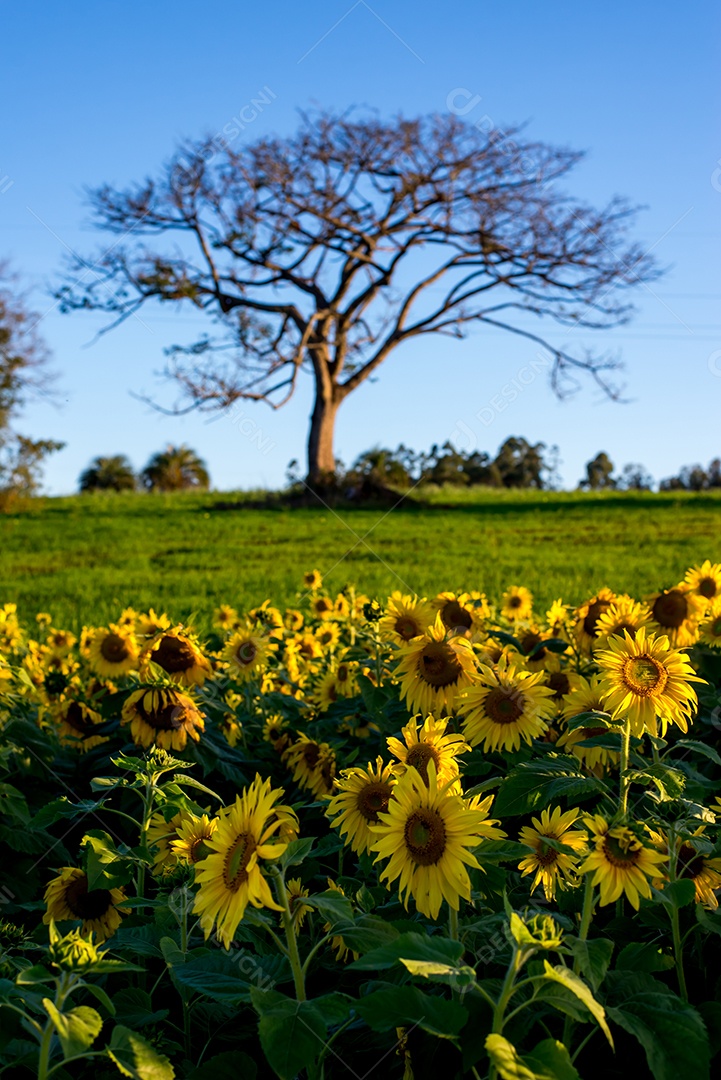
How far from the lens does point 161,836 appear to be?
6.27ft

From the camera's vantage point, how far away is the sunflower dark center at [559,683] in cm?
268

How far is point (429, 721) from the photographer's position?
5.42 feet

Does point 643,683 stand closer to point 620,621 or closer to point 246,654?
point 620,621

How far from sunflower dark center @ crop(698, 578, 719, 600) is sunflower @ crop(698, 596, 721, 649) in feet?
0.29

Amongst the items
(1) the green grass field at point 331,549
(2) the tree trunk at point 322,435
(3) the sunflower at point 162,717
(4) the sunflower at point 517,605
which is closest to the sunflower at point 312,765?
(3) the sunflower at point 162,717

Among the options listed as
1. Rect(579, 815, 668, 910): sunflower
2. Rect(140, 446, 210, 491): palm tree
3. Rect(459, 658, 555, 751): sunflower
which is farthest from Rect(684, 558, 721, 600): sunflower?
Rect(140, 446, 210, 491): palm tree

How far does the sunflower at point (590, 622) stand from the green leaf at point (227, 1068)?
1.91m

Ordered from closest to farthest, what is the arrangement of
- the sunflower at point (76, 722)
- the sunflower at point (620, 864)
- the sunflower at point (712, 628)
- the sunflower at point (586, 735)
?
the sunflower at point (620, 864)
the sunflower at point (586, 735)
the sunflower at point (712, 628)
the sunflower at point (76, 722)

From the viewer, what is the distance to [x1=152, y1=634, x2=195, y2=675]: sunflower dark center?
2.94 m

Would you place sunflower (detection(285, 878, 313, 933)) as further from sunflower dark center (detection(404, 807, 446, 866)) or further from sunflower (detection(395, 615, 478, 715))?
sunflower (detection(395, 615, 478, 715))

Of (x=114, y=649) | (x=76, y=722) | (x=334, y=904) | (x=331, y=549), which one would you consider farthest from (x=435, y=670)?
(x=331, y=549)

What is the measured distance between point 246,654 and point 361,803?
1.94m

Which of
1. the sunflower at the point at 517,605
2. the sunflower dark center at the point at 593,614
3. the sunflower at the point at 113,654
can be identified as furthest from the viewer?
the sunflower at the point at 517,605

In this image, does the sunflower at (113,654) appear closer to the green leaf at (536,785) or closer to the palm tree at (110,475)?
the green leaf at (536,785)
